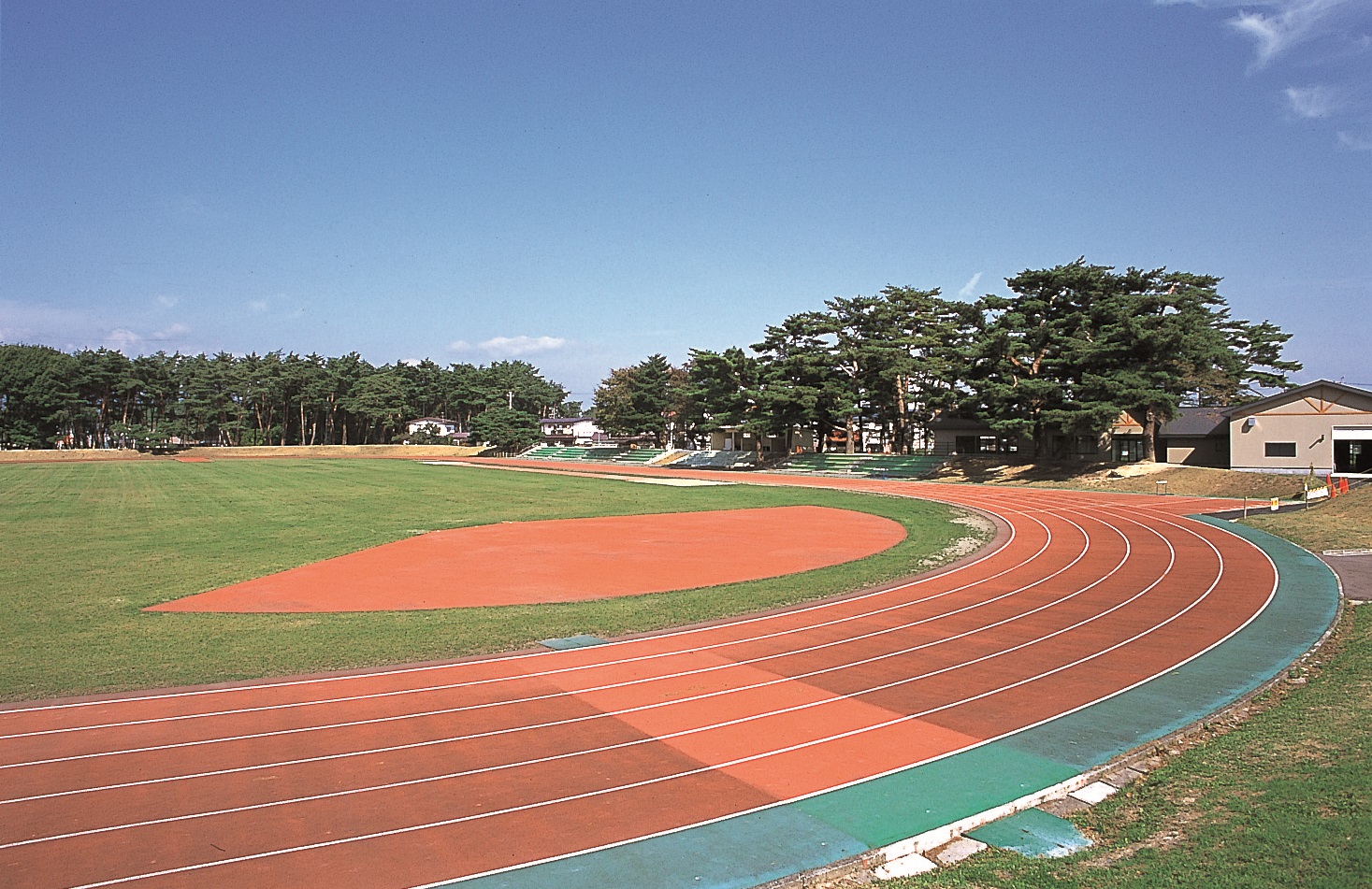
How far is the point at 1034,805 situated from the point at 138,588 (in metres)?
16.5

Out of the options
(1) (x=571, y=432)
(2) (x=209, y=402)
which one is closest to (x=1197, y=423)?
(1) (x=571, y=432)

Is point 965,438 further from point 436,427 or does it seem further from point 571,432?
point 436,427

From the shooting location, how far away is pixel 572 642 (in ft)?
39.3

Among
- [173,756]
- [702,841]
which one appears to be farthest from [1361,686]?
[173,756]

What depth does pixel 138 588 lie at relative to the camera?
52.4 ft

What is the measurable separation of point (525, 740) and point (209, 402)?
10483 centimetres

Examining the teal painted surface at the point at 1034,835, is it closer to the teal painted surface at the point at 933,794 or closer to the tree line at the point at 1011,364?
the teal painted surface at the point at 933,794

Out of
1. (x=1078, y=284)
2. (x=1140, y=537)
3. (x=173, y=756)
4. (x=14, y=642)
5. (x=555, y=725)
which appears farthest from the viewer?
(x=1078, y=284)

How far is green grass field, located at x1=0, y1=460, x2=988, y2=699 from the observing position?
11.1 metres

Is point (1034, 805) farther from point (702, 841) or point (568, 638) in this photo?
point (568, 638)

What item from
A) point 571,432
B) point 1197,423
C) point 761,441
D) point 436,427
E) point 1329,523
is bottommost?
point 1329,523

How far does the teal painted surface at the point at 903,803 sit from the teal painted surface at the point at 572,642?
18.4 ft

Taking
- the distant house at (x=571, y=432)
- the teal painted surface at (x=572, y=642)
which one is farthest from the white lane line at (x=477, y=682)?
the distant house at (x=571, y=432)

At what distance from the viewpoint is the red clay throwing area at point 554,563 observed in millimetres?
15461
